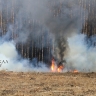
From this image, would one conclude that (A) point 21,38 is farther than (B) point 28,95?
Yes

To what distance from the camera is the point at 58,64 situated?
50188 millimetres

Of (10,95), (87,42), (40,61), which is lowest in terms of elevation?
(40,61)

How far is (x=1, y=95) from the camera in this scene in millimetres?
18531

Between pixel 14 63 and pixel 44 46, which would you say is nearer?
pixel 14 63

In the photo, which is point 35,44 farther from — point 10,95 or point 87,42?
point 10,95

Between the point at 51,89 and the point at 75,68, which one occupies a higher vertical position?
the point at 51,89

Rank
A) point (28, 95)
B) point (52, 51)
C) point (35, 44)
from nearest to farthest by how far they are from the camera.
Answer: point (28, 95) → point (52, 51) → point (35, 44)

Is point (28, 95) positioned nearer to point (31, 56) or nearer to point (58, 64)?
point (58, 64)

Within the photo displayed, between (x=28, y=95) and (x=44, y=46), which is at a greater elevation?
(x=28, y=95)

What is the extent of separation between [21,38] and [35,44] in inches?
151

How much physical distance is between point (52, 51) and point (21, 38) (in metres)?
9.07

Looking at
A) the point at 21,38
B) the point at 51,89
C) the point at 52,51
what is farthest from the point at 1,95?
the point at 21,38

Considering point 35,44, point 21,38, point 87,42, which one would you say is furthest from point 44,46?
point 87,42

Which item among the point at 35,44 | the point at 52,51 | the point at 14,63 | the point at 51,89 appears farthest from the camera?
the point at 35,44
